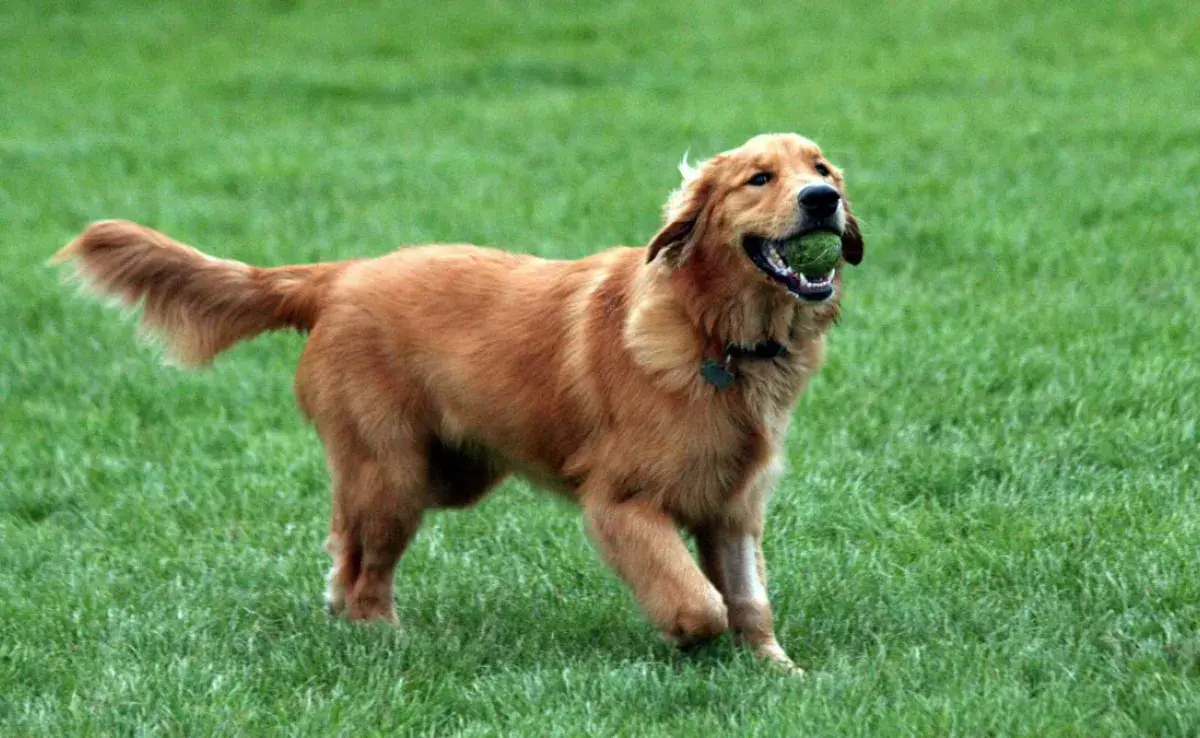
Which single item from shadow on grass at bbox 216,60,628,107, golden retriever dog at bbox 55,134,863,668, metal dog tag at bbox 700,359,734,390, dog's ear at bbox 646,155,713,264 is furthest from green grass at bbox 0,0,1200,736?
dog's ear at bbox 646,155,713,264

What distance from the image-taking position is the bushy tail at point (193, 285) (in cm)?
579

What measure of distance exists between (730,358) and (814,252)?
1.30ft

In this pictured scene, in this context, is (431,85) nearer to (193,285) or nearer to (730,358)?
(193,285)

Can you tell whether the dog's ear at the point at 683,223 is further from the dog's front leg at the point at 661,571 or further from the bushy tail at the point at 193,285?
the bushy tail at the point at 193,285

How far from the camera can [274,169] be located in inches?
492

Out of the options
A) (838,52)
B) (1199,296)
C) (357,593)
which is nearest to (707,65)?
(838,52)

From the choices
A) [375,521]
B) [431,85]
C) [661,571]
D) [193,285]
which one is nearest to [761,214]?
[661,571]

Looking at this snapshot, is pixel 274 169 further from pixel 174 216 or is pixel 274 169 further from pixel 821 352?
pixel 821 352

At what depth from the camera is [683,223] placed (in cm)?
496

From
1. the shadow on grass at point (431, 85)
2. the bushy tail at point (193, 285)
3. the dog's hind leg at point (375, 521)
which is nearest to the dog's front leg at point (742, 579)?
the dog's hind leg at point (375, 521)

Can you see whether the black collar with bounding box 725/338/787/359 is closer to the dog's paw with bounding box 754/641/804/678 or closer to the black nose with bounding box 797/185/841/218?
the black nose with bounding box 797/185/841/218

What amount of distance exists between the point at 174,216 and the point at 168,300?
218 inches

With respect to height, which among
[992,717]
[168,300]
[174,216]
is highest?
[168,300]

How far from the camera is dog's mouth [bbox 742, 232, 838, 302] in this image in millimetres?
4746
